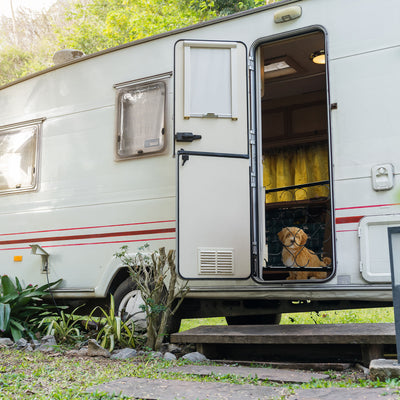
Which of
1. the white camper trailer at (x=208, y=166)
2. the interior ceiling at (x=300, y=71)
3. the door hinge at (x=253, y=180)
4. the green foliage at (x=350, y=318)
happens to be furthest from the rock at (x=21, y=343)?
the interior ceiling at (x=300, y=71)

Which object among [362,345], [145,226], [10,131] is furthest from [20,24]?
[362,345]

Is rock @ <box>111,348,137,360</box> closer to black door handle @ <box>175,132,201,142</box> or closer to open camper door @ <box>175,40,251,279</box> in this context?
open camper door @ <box>175,40,251,279</box>

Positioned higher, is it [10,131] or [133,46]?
[133,46]

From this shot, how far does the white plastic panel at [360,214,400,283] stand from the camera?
13.6 ft

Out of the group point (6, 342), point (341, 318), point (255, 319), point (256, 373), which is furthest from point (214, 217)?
point (341, 318)

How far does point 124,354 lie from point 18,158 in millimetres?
2717

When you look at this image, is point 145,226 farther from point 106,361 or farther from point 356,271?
point 356,271

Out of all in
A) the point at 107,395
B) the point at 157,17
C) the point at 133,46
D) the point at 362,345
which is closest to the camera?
the point at 107,395

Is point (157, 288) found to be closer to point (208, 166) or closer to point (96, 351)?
point (96, 351)

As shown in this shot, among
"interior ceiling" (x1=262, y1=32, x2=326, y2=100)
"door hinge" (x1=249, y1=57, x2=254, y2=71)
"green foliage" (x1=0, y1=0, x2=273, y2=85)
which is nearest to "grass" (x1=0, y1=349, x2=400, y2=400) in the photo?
"door hinge" (x1=249, y1=57, x2=254, y2=71)

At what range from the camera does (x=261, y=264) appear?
4.73 metres

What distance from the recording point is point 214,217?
4691 millimetres

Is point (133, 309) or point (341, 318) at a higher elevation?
point (133, 309)

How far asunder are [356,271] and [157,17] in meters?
12.0
